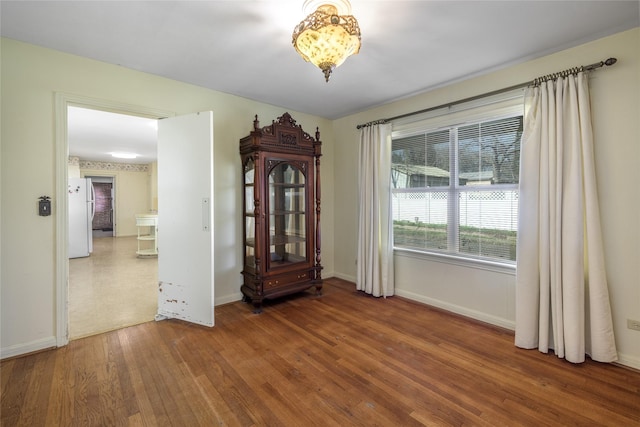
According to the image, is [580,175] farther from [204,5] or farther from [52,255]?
[52,255]

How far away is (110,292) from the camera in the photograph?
3.65m

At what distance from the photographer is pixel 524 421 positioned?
1549 millimetres

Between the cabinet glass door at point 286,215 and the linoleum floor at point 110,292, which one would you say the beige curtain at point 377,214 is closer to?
the cabinet glass door at point 286,215

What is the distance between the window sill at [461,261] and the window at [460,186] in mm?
57

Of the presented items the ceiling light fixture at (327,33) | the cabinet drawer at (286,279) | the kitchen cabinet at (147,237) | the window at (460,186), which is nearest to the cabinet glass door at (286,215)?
the cabinet drawer at (286,279)

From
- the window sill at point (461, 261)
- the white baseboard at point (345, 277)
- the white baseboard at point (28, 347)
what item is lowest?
the white baseboard at point (28, 347)

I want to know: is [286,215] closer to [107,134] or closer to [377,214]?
[377,214]

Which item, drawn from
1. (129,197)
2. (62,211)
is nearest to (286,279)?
(62,211)

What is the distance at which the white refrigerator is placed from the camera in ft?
19.4

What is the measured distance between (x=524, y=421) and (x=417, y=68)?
2.70 meters

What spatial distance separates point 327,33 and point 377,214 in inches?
89.5

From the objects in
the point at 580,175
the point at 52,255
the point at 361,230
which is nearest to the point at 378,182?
the point at 361,230

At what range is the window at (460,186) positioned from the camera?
105 inches

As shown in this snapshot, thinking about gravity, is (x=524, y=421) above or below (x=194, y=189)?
below
